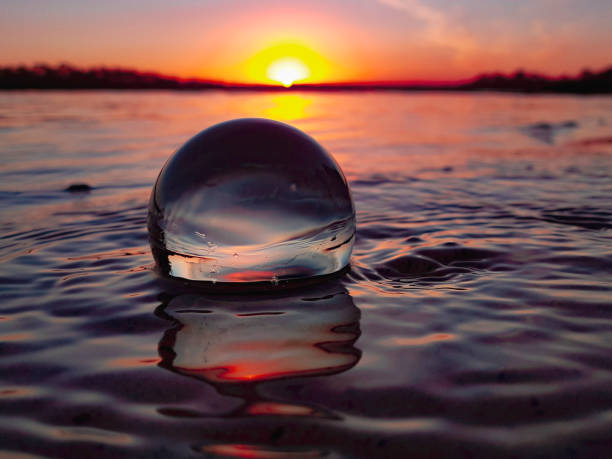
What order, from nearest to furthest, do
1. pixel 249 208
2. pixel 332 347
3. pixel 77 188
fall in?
pixel 332 347 → pixel 249 208 → pixel 77 188

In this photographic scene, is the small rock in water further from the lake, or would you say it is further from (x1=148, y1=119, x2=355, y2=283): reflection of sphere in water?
(x1=148, y1=119, x2=355, y2=283): reflection of sphere in water

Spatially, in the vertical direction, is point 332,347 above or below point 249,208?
below

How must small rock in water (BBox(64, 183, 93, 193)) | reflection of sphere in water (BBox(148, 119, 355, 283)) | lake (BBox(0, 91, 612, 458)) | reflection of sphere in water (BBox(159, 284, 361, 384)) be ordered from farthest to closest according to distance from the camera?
small rock in water (BBox(64, 183, 93, 193)), reflection of sphere in water (BBox(148, 119, 355, 283)), reflection of sphere in water (BBox(159, 284, 361, 384)), lake (BBox(0, 91, 612, 458))

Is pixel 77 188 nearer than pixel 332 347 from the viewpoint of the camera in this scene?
No

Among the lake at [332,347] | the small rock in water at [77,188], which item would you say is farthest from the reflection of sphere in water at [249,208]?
the small rock in water at [77,188]

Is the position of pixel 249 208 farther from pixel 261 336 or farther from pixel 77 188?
pixel 77 188

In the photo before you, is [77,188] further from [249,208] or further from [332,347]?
[332,347]

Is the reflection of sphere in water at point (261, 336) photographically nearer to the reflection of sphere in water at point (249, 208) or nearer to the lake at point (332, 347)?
the lake at point (332, 347)

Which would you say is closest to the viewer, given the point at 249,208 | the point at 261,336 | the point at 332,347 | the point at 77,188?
the point at 332,347

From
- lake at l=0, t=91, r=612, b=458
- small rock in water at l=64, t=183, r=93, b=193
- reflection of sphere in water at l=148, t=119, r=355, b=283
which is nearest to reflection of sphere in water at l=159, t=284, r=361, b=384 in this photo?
lake at l=0, t=91, r=612, b=458

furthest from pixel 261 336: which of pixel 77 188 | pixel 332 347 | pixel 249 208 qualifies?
pixel 77 188
